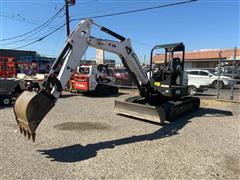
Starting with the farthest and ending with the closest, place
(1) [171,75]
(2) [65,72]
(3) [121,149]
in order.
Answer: (1) [171,75], (2) [65,72], (3) [121,149]

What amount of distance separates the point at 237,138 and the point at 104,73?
10.0 metres

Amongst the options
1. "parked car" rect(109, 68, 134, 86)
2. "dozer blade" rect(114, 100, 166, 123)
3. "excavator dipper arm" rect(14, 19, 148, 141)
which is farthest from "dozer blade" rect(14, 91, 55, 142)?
"parked car" rect(109, 68, 134, 86)

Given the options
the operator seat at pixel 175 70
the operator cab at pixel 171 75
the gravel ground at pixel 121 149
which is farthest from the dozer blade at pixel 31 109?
the operator seat at pixel 175 70

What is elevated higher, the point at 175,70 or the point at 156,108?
the point at 175,70

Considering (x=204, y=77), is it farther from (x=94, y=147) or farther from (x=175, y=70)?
(x=94, y=147)

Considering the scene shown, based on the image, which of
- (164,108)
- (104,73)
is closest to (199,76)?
(104,73)

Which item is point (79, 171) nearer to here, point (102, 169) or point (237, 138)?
point (102, 169)

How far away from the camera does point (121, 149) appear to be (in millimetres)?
5352

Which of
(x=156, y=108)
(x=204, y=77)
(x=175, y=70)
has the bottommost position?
(x=156, y=108)

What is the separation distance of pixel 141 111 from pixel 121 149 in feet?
8.86

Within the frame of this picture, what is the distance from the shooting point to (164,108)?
7910 millimetres

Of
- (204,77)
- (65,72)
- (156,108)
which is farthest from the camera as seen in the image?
(204,77)

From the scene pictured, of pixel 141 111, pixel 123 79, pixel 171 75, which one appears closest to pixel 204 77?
pixel 123 79

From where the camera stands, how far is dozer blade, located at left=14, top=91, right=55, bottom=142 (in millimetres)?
4980
